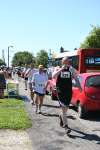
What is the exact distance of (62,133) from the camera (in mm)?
11711

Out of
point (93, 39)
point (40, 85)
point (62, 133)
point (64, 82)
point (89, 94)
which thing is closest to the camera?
point (62, 133)

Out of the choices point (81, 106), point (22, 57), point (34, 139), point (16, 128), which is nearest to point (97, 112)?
point (81, 106)

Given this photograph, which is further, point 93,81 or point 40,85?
point 40,85

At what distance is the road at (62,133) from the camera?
401 inches

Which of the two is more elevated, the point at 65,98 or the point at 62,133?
the point at 65,98

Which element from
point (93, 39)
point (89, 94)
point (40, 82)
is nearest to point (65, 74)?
point (89, 94)

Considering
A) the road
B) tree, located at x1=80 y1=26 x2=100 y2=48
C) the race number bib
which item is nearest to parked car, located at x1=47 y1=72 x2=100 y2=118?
the road

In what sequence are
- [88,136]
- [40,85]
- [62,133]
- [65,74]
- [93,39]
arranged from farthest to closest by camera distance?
[93,39]
[40,85]
[65,74]
[62,133]
[88,136]

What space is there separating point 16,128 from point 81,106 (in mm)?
3422

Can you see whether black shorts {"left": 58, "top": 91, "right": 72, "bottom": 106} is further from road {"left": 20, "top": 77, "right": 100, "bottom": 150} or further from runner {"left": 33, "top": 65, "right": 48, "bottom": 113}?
runner {"left": 33, "top": 65, "right": 48, "bottom": 113}

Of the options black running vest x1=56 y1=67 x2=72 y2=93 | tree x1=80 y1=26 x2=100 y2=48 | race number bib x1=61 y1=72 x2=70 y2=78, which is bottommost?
tree x1=80 y1=26 x2=100 y2=48

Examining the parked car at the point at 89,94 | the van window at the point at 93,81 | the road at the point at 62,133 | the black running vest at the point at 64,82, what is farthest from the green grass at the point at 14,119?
the van window at the point at 93,81

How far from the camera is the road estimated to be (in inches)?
401

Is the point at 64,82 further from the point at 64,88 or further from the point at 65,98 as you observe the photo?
the point at 65,98
